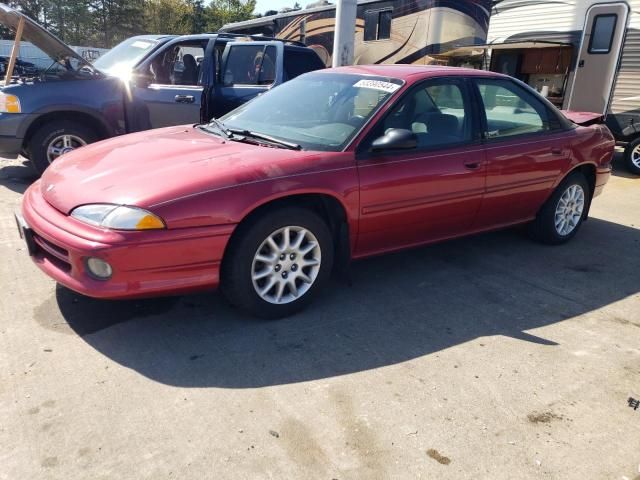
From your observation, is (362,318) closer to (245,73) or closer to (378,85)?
(378,85)

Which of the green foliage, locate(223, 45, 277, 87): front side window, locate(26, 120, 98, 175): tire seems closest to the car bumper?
locate(26, 120, 98, 175): tire

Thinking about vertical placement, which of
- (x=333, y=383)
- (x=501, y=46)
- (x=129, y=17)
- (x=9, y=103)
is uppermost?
(x=129, y=17)

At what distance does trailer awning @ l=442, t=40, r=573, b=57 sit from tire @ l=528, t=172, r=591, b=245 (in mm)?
5189

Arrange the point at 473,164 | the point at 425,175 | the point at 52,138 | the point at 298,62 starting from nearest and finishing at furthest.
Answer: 1. the point at 425,175
2. the point at 473,164
3. the point at 52,138
4. the point at 298,62

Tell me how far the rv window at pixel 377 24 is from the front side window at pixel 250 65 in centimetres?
646

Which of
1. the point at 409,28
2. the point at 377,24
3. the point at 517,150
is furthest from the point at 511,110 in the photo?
the point at 377,24

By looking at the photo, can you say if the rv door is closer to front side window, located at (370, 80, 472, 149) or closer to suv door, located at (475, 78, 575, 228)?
suv door, located at (475, 78, 575, 228)

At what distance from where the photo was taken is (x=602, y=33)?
28.2ft

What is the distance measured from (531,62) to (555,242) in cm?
736

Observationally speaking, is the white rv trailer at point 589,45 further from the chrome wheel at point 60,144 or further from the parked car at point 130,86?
the chrome wheel at point 60,144

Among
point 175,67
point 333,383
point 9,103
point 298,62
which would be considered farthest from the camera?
point 298,62

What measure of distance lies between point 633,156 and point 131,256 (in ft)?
27.9

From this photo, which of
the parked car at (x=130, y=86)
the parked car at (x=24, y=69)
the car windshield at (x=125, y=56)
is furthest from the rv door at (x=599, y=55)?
the parked car at (x=24, y=69)

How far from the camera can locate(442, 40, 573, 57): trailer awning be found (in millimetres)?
9387
